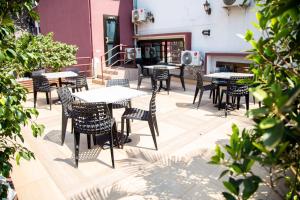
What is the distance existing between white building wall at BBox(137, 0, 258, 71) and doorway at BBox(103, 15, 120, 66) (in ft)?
4.55

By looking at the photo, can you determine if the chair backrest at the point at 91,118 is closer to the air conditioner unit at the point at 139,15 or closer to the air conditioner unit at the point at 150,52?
the air conditioner unit at the point at 139,15

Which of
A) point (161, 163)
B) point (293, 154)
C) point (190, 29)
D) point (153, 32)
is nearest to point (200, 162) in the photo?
point (161, 163)

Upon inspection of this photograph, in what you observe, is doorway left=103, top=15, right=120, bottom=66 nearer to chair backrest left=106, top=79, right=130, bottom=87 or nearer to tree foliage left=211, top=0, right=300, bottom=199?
chair backrest left=106, top=79, right=130, bottom=87

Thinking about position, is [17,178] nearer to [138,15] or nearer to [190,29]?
[190,29]

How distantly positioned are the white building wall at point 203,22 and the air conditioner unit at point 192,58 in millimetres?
347

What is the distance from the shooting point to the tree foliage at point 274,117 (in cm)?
74

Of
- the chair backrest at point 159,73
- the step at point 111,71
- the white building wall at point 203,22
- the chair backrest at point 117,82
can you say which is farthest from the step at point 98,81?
the chair backrest at point 117,82

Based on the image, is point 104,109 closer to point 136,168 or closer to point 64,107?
point 136,168

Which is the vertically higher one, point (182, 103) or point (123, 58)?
point (123, 58)

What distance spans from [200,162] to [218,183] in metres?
0.53

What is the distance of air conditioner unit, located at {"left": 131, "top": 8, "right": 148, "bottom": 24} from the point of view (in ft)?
34.0

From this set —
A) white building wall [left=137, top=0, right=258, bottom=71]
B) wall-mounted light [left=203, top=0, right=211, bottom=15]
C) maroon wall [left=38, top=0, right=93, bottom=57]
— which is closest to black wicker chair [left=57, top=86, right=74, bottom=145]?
white building wall [left=137, top=0, right=258, bottom=71]

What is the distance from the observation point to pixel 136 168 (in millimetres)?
3102

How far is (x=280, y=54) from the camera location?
1191 millimetres
